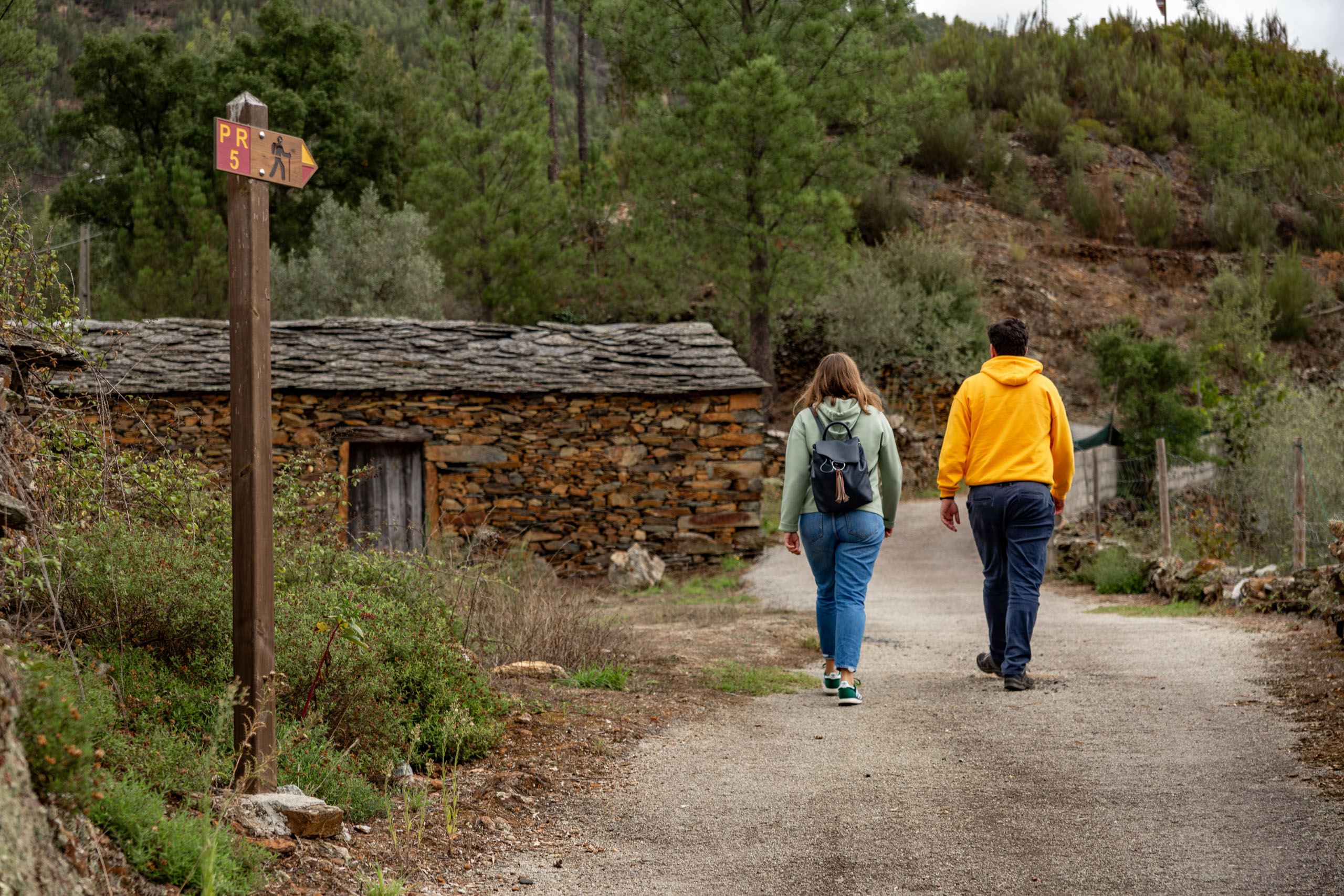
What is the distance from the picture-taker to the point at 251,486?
325 cm

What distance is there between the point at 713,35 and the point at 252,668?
18.2 m

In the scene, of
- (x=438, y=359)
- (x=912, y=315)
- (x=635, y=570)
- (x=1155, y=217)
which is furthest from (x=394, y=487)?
(x=1155, y=217)

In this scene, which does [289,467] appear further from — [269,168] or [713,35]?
[713,35]

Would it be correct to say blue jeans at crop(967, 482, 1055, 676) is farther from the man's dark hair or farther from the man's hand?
the man's dark hair

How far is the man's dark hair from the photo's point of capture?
5.41 m

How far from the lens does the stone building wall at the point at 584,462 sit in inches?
497

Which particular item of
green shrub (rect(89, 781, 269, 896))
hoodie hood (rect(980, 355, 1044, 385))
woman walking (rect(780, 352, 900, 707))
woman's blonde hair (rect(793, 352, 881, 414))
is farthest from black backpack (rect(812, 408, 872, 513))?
green shrub (rect(89, 781, 269, 896))

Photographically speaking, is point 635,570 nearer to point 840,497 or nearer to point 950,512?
point 950,512

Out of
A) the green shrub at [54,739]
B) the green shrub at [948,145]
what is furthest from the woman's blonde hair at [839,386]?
the green shrub at [948,145]

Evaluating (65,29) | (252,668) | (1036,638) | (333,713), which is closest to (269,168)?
(252,668)

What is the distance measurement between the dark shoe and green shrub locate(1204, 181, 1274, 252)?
23.3 m

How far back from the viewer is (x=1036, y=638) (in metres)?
7.27

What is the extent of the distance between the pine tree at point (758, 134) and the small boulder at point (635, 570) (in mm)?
8098

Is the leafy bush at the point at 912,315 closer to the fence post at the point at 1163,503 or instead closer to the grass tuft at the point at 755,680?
the fence post at the point at 1163,503
